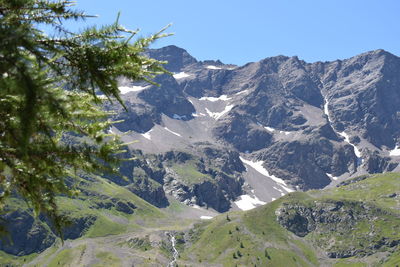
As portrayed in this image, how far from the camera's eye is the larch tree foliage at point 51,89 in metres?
5.40

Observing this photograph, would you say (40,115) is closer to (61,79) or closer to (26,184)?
(61,79)

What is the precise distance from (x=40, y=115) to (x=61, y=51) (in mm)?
1205

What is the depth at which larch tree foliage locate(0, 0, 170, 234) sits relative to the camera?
5.40 meters

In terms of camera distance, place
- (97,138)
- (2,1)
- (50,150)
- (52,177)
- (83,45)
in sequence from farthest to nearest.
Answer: (52,177), (97,138), (50,150), (83,45), (2,1)

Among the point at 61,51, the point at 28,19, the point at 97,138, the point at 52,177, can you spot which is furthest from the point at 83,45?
the point at 52,177

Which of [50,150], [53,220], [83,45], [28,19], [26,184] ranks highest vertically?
[28,19]

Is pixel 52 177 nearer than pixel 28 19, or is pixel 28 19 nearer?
pixel 28 19

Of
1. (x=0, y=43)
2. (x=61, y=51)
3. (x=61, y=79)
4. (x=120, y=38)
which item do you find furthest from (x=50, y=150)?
(x=0, y=43)

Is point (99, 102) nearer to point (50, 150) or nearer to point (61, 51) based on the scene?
point (50, 150)

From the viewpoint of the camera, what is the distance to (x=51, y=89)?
5.77 m

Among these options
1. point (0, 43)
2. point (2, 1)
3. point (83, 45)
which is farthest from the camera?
point (83, 45)

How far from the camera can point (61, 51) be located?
23.0ft

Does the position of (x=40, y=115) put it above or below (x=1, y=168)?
above

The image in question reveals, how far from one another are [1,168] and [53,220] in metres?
1.74
